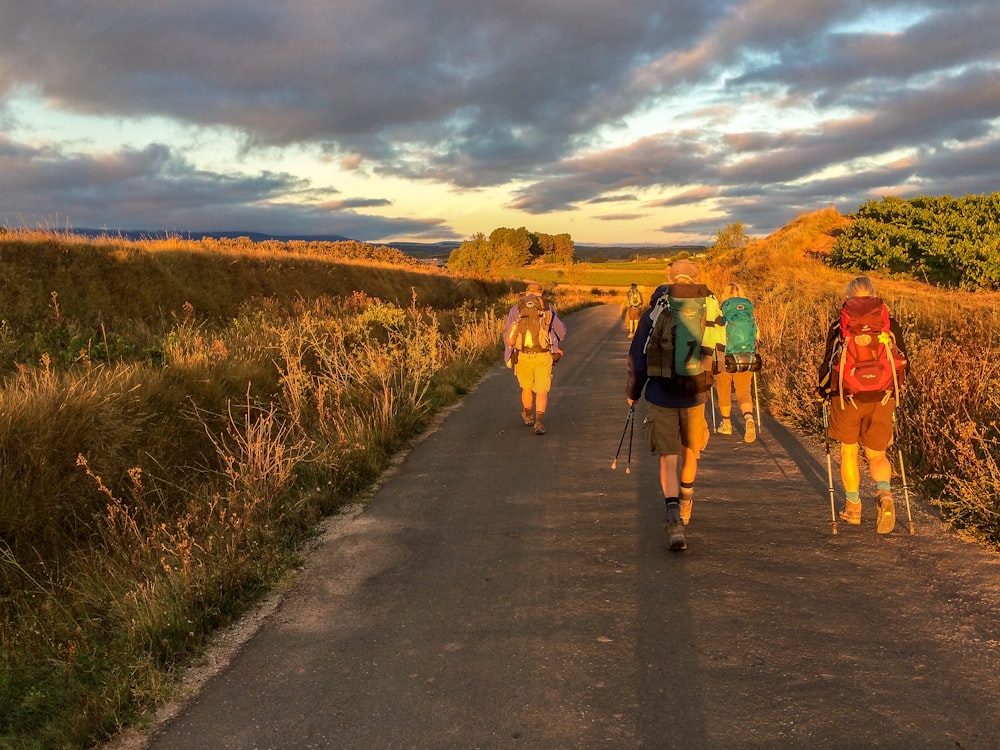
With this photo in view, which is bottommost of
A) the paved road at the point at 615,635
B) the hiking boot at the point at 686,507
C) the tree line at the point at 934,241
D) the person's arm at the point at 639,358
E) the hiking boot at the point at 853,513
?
the paved road at the point at 615,635

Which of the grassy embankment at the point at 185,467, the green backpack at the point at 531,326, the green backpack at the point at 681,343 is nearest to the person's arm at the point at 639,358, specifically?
the green backpack at the point at 681,343

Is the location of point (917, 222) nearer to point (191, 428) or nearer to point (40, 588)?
point (191, 428)

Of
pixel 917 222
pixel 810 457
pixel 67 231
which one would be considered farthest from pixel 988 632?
pixel 917 222

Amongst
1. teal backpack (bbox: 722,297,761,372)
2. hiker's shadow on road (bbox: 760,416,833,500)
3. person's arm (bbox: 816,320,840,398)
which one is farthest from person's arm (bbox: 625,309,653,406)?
teal backpack (bbox: 722,297,761,372)

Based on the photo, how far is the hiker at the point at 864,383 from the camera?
5.00m

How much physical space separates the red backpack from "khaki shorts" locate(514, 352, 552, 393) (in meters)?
4.43

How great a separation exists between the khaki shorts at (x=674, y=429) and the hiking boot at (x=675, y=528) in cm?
45

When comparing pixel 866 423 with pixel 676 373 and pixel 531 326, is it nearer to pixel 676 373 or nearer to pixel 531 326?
pixel 676 373

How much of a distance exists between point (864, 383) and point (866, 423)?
1.35 ft

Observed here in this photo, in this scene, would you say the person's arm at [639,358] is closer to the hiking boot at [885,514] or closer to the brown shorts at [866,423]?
the brown shorts at [866,423]

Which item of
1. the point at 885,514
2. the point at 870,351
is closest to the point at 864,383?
the point at 870,351

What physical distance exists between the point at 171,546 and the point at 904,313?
1275 cm

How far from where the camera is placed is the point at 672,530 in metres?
4.86

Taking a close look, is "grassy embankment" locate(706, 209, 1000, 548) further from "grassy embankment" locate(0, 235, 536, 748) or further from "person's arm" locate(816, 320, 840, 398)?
"grassy embankment" locate(0, 235, 536, 748)
